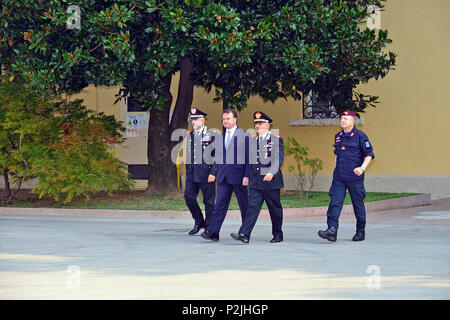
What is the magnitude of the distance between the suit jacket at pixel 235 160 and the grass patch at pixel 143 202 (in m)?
5.13

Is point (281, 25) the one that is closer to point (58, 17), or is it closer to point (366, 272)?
point (58, 17)

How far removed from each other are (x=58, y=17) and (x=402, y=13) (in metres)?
9.07

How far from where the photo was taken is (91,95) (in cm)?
2397

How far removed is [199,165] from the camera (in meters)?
12.1

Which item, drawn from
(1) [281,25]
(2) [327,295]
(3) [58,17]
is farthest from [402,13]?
(2) [327,295]

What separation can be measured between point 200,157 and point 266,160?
1.15 m

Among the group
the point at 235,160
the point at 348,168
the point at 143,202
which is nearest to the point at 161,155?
the point at 143,202

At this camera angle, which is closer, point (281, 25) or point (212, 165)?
point (212, 165)

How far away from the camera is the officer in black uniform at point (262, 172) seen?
11422mm

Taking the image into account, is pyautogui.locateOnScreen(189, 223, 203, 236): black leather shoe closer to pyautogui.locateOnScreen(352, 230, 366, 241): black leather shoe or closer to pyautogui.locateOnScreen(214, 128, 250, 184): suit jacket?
pyautogui.locateOnScreen(214, 128, 250, 184): suit jacket

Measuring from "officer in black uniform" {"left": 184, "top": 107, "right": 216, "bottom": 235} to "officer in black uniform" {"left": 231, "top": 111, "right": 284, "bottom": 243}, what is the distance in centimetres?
75

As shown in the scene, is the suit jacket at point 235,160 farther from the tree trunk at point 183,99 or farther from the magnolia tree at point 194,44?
the tree trunk at point 183,99

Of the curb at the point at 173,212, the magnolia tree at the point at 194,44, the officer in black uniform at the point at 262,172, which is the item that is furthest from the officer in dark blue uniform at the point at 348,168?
the magnolia tree at the point at 194,44

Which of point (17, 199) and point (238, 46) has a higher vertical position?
point (238, 46)
